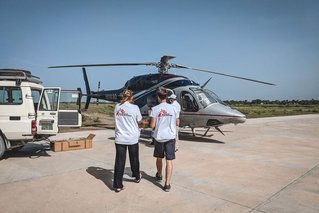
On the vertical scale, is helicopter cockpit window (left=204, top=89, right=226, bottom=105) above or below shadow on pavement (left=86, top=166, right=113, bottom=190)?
above

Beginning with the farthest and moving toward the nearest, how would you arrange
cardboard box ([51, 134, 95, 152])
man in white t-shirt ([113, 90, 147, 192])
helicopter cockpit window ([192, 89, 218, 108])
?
helicopter cockpit window ([192, 89, 218, 108]) → cardboard box ([51, 134, 95, 152]) → man in white t-shirt ([113, 90, 147, 192])

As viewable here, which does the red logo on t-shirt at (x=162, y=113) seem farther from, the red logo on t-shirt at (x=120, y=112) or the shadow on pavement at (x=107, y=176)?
the shadow on pavement at (x=107, y=176)

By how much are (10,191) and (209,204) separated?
11.6 feet

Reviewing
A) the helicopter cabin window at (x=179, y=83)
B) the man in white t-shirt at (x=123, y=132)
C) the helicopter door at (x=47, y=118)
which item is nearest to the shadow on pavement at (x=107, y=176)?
the man in white t-shirt at (x=123, y=132)

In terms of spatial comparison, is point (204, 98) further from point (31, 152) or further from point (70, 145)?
point (31, 152)

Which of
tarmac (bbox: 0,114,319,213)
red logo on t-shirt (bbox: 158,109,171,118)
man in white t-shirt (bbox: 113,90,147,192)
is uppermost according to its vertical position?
Result: red logo on t-shirt (bbox: 158,109,171,118)

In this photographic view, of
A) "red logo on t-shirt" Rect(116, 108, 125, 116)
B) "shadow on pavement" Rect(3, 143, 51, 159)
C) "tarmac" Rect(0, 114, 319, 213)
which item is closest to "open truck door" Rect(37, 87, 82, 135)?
"tarmac" Rect(0, 114, 319, 213)

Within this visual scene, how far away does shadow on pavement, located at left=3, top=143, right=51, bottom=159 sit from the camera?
7656 mm

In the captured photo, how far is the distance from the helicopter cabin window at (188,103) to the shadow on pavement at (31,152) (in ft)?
18.6

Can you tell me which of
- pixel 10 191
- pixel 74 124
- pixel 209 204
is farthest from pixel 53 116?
pixel 209 204

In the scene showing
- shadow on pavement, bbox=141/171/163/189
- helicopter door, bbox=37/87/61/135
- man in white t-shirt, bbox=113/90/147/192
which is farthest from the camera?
helicopter door, bbox=37/87/61/135

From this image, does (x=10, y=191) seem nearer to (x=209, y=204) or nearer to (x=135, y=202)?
(x=135, y=202)

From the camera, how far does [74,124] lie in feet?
26.8

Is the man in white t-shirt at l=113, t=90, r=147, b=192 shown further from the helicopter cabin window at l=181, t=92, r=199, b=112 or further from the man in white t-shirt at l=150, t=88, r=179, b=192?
the helicopter cabin window at l=181, t=92, r=199, b=112
